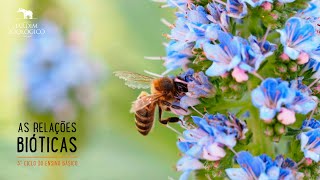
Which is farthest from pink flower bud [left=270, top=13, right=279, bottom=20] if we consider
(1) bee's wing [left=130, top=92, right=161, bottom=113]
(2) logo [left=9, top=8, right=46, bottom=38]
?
(2) logo [left=9, top=8, right=46, bottom=38]

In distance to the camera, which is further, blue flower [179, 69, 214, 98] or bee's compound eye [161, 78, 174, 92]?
bee's compound eye [161, 78, 174, 92]

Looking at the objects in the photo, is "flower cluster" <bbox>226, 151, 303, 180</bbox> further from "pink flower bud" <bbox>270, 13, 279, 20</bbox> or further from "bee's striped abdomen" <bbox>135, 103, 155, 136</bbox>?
"bee's striped abdomen" <bbox>135, 103, 155, 136</bbox>

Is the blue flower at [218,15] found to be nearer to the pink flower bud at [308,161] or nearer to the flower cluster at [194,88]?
the flower cluster at [194,88]

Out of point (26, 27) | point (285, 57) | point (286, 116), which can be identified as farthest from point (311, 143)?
point (26, 27)

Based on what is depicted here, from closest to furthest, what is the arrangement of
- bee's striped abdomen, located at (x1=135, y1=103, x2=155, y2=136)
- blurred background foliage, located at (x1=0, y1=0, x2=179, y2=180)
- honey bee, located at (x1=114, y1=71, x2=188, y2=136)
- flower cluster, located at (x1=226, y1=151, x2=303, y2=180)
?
flower cluster, located at (x1=226, y1=151, x2=303, y2=180) → honey bee, located at (x1=114, y1=71, x2=188, y2=136) → bee's striped abdomen, located at (x1=135, y1=103, x2=155, y2=136) → blurred background foliage, located at (x1=0, y1=0, x2=179, y2=180)

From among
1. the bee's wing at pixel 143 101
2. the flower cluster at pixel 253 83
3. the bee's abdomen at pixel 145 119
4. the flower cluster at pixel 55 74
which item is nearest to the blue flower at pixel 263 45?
the flower cluster at pixel 253 83

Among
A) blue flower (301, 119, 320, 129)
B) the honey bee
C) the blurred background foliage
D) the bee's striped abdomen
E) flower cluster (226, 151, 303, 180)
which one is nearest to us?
flower cluster (226, 151, 303, 180)

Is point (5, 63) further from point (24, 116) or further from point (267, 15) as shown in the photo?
point (267, 15)
